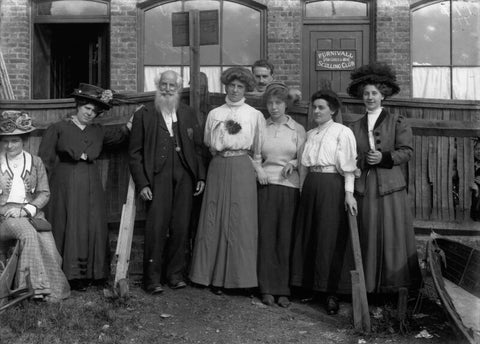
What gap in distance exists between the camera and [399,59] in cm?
958

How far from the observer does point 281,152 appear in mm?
5816

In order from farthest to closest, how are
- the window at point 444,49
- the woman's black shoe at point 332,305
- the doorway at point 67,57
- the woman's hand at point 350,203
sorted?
the doorway at point 67,57, the window at point 444,49, the woman's black shoe at point 332,305, the woman's hand at point 350,203

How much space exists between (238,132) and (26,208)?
1.97 m

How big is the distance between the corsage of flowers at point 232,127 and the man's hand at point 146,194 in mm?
900

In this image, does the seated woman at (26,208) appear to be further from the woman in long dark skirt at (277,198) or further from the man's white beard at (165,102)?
the woman in long dark skirt at (277,198)

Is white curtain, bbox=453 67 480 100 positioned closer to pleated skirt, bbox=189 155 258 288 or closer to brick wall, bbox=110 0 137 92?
brick wall, bbox=110 0 137 92

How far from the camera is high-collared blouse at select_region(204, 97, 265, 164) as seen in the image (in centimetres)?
582

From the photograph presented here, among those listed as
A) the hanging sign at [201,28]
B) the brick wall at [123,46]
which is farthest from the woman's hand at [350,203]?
the brick wall at [123,46]

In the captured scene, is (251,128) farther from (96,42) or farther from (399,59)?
(96,42)

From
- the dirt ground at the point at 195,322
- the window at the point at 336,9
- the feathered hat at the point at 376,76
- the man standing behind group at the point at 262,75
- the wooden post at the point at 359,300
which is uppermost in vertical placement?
the window at the point at 336,9

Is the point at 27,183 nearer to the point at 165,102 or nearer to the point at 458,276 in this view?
the point at 165,102

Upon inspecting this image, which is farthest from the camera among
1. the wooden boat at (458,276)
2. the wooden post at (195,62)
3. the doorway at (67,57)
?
the doorway at (67,57)

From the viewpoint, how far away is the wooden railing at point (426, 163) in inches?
260

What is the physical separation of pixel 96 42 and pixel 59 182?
15.6 feet
